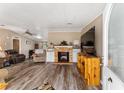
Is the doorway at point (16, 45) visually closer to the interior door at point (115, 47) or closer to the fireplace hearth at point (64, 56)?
the fireplace hearth at point (64, 56)

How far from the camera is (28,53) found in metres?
13.1

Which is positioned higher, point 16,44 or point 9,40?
point 9,40

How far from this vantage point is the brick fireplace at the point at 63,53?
9000mm

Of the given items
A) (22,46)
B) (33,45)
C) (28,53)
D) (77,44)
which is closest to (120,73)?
(77,44)

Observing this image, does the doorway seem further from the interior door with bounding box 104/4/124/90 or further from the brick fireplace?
the interior door with bounding box 104/4/124/90

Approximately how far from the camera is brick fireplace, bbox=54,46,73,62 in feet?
29.5

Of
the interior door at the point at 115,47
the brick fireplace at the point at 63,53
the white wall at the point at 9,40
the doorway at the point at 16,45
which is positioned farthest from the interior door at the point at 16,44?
the interior door at the point at 115,47

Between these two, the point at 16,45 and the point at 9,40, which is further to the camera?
the point at 16,45

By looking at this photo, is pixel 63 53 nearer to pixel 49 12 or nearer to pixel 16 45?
pixel 16 45

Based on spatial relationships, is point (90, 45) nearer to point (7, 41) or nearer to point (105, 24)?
point (105, 24)

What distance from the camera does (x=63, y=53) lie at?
913 cm

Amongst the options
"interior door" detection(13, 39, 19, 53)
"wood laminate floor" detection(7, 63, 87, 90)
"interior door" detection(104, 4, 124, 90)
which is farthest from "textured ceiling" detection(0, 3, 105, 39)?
"interior door" detection(13, 39, 19, 53)

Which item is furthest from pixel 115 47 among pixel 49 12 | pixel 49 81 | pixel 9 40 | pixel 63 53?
pixel 9 40

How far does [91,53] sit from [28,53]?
8.99 m
